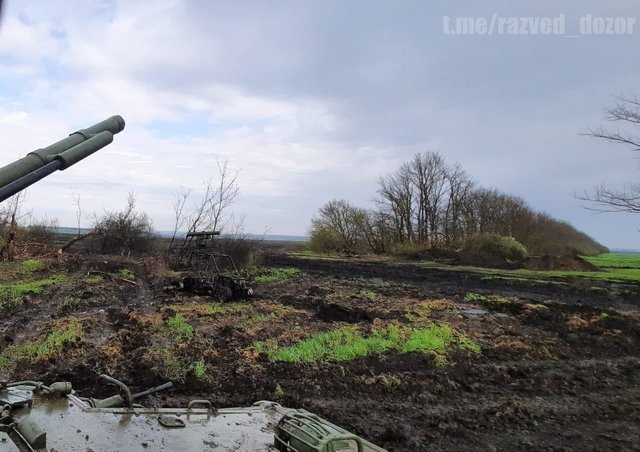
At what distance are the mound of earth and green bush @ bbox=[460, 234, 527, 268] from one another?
1.22 meters

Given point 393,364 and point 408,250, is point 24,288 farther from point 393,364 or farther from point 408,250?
point 408,250

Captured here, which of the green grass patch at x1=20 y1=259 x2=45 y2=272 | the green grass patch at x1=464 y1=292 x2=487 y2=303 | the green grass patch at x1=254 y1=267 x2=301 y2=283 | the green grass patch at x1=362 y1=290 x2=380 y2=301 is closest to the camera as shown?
the green grass patch at x1=464 y1=292 x2=487 y2=303

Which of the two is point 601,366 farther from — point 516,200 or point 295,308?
point 516,200

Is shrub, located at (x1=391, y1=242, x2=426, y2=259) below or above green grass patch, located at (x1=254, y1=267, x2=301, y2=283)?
above

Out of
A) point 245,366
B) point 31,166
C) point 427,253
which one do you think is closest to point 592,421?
point 245,366

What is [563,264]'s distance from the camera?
1078 inches

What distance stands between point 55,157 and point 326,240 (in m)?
40.5

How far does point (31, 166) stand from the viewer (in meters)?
2.66

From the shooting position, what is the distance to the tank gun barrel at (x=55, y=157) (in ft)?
8.32

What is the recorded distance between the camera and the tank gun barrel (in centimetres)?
254

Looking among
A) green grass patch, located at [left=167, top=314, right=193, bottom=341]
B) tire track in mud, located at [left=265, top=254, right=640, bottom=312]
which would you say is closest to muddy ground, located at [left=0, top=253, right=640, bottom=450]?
green grass patch, located at [left=167, top=314, right=193, bottom=341]

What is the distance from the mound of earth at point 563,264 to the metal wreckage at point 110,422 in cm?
2694

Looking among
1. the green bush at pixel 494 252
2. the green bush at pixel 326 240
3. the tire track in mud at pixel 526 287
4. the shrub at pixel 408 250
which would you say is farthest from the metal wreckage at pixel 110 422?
the green bush at pixel 326 240

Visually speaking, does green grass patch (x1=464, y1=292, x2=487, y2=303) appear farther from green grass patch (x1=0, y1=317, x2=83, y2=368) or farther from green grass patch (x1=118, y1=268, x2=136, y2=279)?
green grass patch (x1=118, y1=268, x2=136, y2=279)
